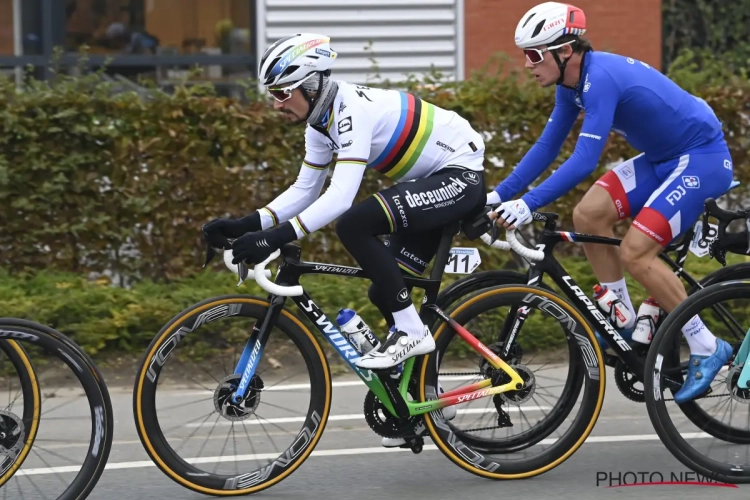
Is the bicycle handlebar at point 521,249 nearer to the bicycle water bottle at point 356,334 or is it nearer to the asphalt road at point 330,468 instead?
the asphalt road at point 330,468

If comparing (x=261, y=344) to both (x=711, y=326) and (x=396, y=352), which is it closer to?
(x=396, y=352)

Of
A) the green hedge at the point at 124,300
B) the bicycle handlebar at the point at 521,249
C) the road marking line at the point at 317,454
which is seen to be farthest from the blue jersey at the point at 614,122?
Answer: the green hedge at the point at 124,300

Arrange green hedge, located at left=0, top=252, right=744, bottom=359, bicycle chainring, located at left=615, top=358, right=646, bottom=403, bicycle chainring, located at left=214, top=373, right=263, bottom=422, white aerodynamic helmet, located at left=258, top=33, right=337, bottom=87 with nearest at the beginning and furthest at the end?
white aerodynamic helmet, located at left=258, top=33, right=337, bottom=87 → bicycle chainring, located at left=214, top=373, right=263, bottom=422 → bicycle chainring, located at left=615, top=358, right=646, bottom=403 → green hedge, located at left=0, top=252, right=744, bottom=359

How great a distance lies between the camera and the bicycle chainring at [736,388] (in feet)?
16.8

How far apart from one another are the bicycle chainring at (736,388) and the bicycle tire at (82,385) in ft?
8.69

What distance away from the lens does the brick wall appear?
12.3 meters

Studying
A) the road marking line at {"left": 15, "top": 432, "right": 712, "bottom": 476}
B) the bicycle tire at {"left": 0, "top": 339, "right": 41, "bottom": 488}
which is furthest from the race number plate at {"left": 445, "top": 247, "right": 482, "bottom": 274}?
the bicycle tire at {"left": 0, "top": 339, "right": 41, "bottom": 488}

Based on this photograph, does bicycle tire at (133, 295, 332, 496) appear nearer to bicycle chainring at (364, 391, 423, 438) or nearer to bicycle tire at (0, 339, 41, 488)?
bicycle chainring at (364, 391, 423, 438)

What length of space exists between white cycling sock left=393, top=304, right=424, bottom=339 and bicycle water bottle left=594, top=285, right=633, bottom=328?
956 millimetres

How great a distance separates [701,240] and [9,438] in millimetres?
3071

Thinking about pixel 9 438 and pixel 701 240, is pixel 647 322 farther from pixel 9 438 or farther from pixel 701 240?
pixel 9 438

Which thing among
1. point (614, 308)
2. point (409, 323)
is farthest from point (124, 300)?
point (614, 308)

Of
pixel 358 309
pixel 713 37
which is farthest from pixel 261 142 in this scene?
pixel 713 37

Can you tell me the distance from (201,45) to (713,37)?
6200mm
